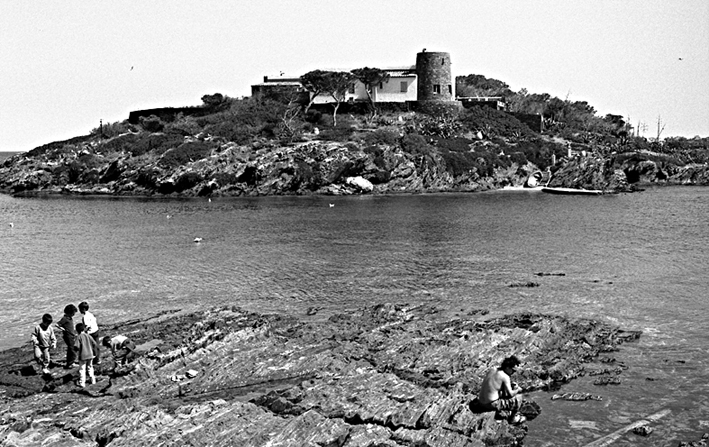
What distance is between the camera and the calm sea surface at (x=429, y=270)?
21.1 meters

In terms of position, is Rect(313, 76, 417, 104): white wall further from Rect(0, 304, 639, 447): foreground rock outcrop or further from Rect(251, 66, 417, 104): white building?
Rect(0, 304, 639, 447): foreground rock outcrop

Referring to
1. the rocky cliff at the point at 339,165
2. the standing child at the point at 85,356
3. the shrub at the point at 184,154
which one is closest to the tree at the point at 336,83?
the rocky cliff at the point at 339,165

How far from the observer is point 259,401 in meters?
18.1

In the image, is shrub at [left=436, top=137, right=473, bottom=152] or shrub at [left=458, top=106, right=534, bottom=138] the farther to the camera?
shrub at [left=458, top=106, right=534, bottom=138]

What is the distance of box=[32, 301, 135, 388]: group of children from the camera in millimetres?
19891

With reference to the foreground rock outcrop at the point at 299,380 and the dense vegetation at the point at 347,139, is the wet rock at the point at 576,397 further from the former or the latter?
the dense vegetation at the point at 347,139

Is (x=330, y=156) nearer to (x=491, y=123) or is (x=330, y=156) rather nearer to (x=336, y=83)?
(x=336, y=83)

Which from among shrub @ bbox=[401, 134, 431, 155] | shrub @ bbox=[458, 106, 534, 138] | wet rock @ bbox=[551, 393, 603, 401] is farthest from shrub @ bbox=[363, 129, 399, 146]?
wet rock @ bbox=[551, 393, 603, 401]

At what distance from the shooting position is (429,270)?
39.8 meters

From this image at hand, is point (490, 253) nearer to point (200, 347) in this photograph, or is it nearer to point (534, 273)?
point (534, 273)

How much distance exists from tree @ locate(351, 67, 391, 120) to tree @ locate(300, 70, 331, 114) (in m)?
6.01

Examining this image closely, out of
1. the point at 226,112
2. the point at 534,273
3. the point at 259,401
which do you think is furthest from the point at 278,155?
the point at 259,401

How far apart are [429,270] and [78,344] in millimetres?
23629

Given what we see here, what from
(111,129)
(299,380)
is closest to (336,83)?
(111,129)
